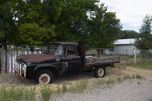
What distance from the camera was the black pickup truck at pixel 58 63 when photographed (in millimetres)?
18562

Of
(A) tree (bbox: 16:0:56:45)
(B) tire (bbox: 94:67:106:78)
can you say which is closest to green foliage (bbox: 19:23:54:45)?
(A) tree (bbox: 16:0:56:45)

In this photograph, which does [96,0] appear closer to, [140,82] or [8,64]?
[8,64]

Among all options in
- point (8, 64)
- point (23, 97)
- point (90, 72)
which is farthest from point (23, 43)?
point (23, 97)

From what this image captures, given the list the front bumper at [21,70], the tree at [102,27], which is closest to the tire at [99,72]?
the front bumper at [21,70]

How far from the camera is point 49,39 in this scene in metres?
26.9

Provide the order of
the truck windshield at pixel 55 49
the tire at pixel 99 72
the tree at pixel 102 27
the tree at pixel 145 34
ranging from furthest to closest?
the tree at pixel 145 34 < the tree at pixel 102 27 < the tire at pixel 99 72 < the truck windshield at pixel 55 49

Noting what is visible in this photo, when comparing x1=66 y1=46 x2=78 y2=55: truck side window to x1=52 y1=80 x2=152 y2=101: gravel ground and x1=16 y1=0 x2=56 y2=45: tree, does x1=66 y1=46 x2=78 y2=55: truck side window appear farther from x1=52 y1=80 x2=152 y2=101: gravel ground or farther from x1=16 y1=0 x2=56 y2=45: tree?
x1=16 y1=0 x2=56 y2=45: tree

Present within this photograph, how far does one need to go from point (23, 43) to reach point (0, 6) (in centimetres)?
331

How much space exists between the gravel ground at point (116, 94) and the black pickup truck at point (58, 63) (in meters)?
3.29

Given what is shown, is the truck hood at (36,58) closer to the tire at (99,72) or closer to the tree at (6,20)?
the tire at (99,72)

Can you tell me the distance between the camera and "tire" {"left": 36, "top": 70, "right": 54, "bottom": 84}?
61.6 ft

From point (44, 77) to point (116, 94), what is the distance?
5.40 meters

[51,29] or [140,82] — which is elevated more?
[51,29]


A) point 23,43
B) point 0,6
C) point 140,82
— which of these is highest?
point 0,6
